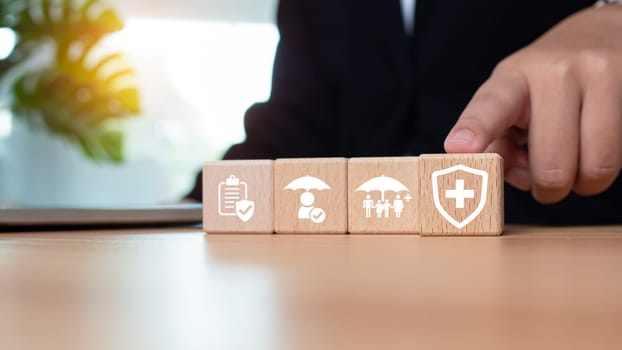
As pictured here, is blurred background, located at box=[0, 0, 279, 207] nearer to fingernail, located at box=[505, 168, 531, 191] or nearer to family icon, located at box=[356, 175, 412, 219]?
fingernail, located at box=[505, 168, 531, 191]

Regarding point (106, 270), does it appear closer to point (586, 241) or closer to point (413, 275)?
point (413, 275)

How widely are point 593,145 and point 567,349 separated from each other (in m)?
0.65

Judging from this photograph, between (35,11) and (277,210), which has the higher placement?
(35,11)

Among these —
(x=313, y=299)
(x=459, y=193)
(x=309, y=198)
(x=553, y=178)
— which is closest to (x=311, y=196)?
(x=309, y=198)

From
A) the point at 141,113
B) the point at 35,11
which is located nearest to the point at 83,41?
the point at 35,11

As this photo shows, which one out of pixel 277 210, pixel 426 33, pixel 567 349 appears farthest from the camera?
pixel 426 33

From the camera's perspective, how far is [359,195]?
66 centimetres

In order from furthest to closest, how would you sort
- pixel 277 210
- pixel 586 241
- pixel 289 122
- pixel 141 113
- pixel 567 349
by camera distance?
pixel 141 113 → pixel 289 122 → pixel 277 210 → pixel 586 241 → pixel 567 349

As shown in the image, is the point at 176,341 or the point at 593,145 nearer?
the point at 176,341

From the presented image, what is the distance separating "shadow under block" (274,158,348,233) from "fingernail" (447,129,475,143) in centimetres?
11

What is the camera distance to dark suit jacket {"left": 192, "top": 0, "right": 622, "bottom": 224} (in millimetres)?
1249

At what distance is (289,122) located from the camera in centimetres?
146

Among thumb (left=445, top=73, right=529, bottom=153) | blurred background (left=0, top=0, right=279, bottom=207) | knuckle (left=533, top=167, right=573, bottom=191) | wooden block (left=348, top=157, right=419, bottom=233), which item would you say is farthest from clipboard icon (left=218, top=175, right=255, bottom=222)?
blurred background (left=0, top=0, right=279, bottom=207)

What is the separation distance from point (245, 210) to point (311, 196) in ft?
0.24
